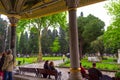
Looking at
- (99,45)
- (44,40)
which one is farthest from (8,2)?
(44,40)

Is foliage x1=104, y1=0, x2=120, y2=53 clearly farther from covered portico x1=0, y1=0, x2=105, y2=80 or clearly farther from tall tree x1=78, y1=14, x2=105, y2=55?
covered portico x1=0, y1=0, x2=105, y2=80

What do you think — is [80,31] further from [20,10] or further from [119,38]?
[20,10]

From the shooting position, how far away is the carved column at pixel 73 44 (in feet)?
27.7

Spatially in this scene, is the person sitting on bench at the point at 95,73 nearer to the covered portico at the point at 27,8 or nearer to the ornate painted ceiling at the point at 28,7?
the covered portico at the point at 27,8

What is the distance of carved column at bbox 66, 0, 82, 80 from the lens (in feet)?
27.7

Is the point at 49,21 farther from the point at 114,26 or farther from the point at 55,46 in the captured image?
the point at 55,46

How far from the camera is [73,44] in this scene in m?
8.79

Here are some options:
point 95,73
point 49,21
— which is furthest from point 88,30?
point 95,73

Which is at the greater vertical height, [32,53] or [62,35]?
[62,35]

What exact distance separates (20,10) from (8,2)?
95 centimetres

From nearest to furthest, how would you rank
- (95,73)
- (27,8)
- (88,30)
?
(95,73), (27,8), (88,30)

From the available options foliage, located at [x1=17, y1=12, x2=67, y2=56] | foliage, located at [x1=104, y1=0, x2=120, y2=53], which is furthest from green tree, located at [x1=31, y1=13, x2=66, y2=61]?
foliage, located at [x1=104, y1=0, x2=120, y2=53]

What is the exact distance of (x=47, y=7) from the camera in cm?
1298

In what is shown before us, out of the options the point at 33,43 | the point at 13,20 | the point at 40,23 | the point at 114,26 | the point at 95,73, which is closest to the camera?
the point at 95,73
